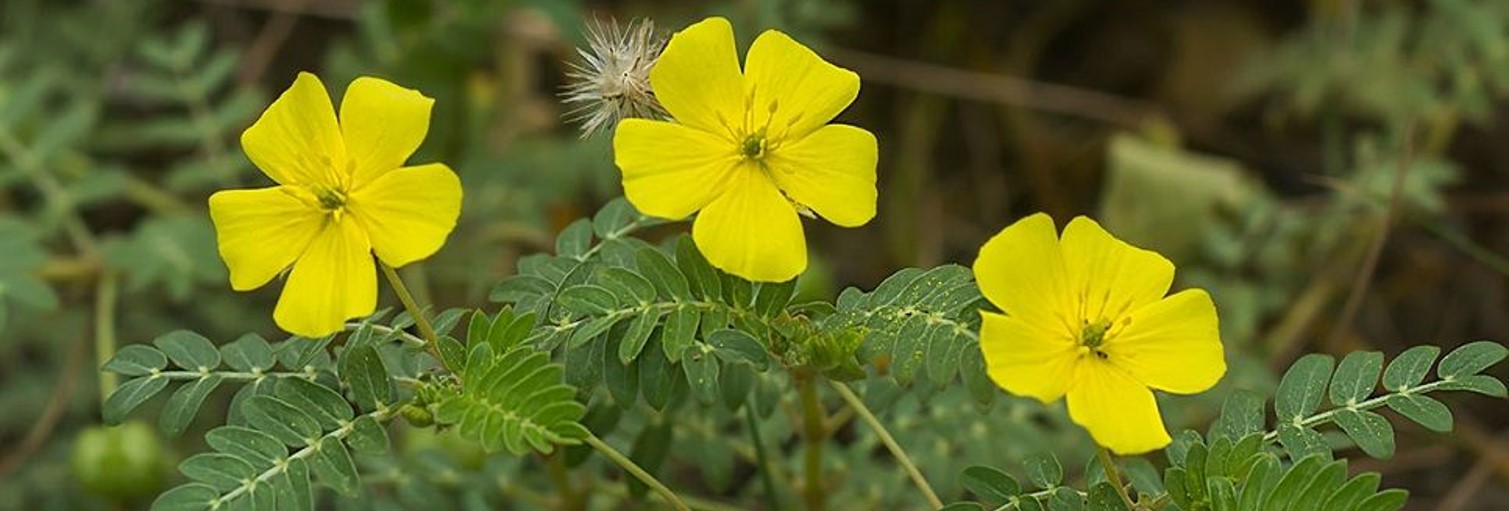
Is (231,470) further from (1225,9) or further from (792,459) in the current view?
(1225,9)

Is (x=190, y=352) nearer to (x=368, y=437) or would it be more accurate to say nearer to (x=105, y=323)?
(x=368, y=437)

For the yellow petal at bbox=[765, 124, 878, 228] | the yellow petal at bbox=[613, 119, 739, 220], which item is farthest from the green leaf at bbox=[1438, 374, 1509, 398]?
the yellow petal at bbox=[613, 119, 739, 220]

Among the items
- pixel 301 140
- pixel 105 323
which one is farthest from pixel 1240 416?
pixel 105 323

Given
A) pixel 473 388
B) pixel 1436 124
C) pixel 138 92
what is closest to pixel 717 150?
pixel 473 388

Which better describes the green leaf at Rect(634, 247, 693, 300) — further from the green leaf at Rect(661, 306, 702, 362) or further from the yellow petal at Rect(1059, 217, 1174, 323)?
the yellow petal at Rect(1059, 217, 1174, 323)

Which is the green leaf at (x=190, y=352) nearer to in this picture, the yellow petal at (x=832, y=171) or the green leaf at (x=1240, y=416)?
the yellow petal at (x=832, y=171)

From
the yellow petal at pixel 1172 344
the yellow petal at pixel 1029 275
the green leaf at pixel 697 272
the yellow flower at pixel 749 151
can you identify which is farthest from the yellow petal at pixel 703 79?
the yellow petal at pixel 1172 344

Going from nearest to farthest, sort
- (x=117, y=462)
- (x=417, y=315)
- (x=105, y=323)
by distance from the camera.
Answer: (x=417, y=315)
(x=117, y=462)
(x=105, y=323)
